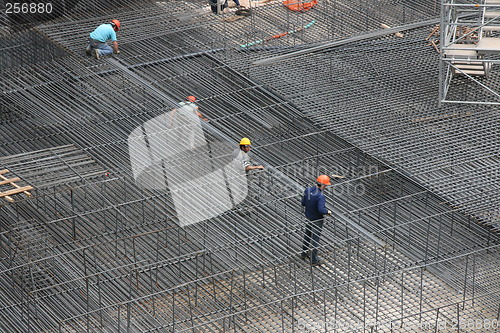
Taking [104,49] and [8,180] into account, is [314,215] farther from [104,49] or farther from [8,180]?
[104,49]

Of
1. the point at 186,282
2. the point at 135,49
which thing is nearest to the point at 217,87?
the point at 135,49

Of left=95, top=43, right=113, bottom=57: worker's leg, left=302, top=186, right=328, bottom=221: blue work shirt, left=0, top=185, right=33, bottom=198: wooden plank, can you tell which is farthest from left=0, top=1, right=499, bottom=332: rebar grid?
left=302, top=186, right=328, bottom=221: blue work shirt

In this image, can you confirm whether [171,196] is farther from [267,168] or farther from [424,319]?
[424,319]

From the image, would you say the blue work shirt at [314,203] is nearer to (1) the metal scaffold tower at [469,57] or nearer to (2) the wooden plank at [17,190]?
(2) the wooden plank at [17,190]

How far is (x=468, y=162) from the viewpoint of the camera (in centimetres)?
2608

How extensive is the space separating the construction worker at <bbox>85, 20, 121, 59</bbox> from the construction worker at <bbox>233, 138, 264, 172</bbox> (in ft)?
21.4

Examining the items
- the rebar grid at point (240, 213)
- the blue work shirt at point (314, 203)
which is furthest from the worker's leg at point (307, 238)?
the rebar grid at point (240, 213)

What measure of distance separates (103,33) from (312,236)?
9.70 meters

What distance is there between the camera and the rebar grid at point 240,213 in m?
22.3

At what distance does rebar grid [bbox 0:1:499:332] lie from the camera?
22266mm

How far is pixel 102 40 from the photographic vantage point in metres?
30.4

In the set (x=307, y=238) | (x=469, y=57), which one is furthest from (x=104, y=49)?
(x=307, y=238)

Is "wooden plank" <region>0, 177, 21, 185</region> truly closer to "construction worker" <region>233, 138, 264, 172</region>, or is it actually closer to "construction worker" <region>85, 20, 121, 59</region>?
"construction worker" <region>233, 138, 264, 172</region>

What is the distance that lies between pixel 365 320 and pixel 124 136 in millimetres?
8229
